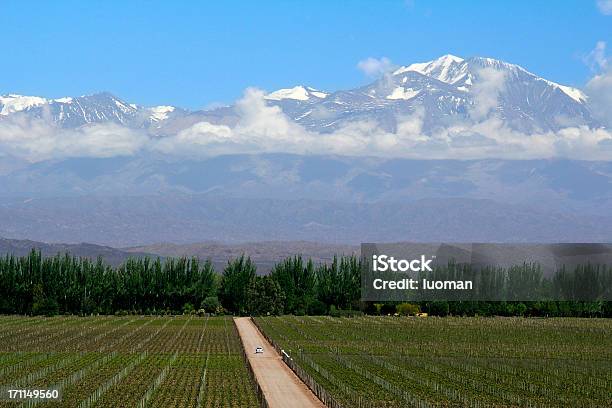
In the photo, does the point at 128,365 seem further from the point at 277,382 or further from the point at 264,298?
the point at 264,298

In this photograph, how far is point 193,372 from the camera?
75.8 m

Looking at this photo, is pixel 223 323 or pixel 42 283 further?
pixel 42 283

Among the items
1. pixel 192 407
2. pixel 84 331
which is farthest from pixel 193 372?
pixel 84 331

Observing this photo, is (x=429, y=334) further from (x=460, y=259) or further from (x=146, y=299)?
(x=146, y=299)

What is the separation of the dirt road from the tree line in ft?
238

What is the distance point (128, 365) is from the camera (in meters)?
80.0

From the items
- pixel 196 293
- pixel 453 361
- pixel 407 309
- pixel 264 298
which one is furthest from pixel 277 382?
pixel 196 293

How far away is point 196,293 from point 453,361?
98.5 metres

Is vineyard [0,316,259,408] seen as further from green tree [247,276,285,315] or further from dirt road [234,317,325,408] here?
green tree [247,276,285,315]

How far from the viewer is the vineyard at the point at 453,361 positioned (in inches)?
2586

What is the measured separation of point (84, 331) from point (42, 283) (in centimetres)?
5376

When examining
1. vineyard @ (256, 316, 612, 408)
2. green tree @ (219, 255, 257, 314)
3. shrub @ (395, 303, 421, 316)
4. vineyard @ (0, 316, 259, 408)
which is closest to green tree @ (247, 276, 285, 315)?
green tree @ (219, 255, 257, 314)

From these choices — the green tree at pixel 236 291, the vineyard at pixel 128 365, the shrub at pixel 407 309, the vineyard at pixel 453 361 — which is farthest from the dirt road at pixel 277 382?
the green tree at pixel 236 291

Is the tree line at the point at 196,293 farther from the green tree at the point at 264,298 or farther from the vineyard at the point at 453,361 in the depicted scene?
the vineyard at the point at 453,361
